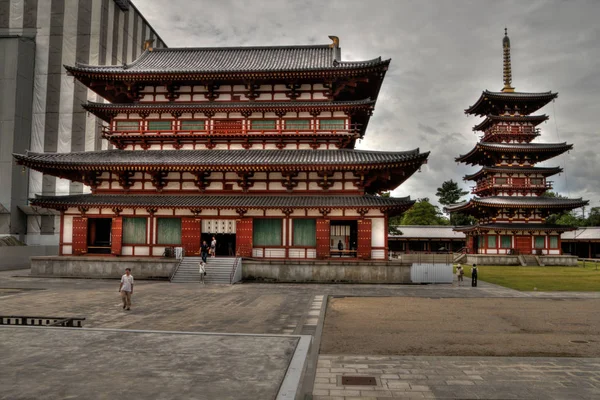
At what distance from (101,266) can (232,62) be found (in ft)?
67.3

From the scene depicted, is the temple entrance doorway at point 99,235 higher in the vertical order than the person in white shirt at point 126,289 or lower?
higher

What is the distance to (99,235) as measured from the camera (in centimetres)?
3444

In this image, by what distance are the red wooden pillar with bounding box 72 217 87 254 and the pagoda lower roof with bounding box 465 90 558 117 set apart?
47.9 m

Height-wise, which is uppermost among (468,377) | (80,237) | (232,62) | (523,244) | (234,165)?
(232,62)

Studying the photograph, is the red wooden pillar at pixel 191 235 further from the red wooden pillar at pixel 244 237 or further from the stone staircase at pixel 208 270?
the red wooden pillar at pixel 244 237

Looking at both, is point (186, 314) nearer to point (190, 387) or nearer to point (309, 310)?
point (309, 310)

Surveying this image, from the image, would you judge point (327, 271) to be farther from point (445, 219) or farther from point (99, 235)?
point (445, 219)

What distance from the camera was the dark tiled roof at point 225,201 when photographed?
2914 cm

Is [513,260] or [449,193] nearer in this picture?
[513,260]

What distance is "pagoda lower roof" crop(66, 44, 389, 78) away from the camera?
105 feet

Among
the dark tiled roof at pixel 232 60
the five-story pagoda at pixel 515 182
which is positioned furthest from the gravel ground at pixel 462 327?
the five-story pagoda at pixel 515 182

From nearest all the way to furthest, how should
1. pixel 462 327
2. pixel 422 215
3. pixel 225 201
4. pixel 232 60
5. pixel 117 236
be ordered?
pixel 462 327 < pixel 225 201 < pixel 117 236 < pixel 232 60 < pixel 422 215

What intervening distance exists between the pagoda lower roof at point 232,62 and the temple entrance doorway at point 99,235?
39.2 ft

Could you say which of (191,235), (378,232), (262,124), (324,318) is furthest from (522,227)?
(324,318)
